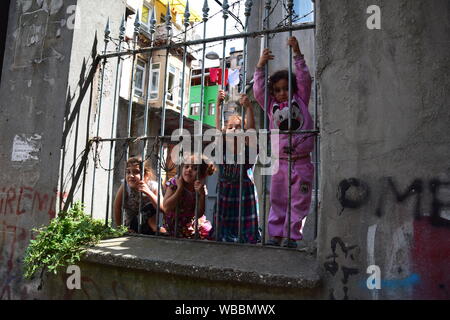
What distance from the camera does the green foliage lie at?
117 inches

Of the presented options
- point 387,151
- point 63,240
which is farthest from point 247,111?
point 63,240

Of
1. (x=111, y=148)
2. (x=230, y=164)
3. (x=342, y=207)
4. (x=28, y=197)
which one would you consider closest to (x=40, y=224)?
(x=28, y=197)

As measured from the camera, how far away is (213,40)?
296 centimetres

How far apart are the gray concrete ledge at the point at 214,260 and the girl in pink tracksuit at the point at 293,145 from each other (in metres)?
0.34

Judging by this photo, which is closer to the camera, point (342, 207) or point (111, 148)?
point (342, 207)

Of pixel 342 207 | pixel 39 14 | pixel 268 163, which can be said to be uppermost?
pixel 39 14

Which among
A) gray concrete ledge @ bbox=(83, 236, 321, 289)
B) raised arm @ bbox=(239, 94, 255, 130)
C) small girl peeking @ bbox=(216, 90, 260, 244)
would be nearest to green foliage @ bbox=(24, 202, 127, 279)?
gray concrete ledge @ bbox=(83, 236, 321, 289)

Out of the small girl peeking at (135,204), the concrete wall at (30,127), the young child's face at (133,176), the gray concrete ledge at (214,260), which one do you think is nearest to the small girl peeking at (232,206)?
the gray concrete ledge at (214,260)

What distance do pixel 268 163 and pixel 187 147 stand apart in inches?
29.0

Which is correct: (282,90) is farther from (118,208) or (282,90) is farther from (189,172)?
(118,208)

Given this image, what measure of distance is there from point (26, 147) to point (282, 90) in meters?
2.61

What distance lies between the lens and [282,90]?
116 inches

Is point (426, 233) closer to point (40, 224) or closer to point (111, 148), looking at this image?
point (111, 148)

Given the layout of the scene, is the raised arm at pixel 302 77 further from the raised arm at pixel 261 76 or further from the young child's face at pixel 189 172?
the young child's face at pixel 189 172
